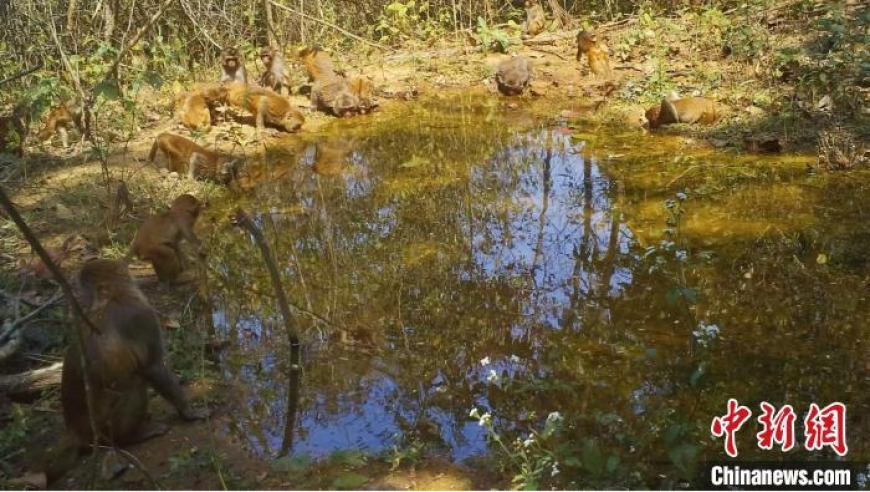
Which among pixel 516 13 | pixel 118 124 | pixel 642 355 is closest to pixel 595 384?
pixel 642 355

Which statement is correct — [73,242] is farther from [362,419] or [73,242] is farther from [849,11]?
[849,11]

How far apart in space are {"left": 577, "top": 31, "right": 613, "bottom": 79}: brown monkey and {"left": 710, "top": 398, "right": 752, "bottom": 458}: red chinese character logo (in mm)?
11156

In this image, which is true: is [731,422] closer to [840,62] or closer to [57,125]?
[840,62]

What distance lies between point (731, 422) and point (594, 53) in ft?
38.8

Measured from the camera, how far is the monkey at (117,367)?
4.91 m

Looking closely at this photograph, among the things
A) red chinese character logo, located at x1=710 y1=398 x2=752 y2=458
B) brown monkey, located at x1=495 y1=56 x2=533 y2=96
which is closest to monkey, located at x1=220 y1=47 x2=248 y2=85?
brown monkey, located at x1=495 y1=56 x2=533 y2=96

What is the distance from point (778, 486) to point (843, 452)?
1.84ft

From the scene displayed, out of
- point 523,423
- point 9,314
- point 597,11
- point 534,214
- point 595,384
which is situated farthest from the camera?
point 597,11

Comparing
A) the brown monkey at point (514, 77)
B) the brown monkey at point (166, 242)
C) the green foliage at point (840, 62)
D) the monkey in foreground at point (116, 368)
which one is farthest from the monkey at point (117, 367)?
the brown monkey at point (514, 77)

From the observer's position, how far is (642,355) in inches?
232

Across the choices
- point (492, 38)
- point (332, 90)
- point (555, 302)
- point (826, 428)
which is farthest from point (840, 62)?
point (826, 428)

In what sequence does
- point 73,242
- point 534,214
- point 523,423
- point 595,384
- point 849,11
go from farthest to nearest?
1. point 849,11
2. point 534,214
3. point 73,242
4. point 595,384
5. point 523,423

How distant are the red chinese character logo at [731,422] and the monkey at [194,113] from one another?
34.1 ft

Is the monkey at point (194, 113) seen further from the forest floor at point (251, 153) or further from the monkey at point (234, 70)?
the monkey at point (234, 70)
